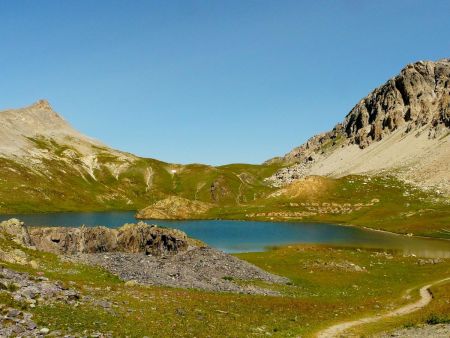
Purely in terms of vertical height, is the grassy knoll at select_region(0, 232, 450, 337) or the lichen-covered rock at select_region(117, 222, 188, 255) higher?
the lichen-covered rock at select_region(117, 222, 188, 255)

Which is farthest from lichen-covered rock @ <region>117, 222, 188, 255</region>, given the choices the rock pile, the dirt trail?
the dirt trail

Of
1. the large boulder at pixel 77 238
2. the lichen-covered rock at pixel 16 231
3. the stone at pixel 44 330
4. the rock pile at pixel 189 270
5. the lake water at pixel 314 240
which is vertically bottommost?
the lake water at pixel 314 240

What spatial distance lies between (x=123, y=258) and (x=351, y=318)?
29.7 metres

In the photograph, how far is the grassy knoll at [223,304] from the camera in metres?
27.5

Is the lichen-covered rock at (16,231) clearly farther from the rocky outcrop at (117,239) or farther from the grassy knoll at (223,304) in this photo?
the rocky outcrop at (117,239)

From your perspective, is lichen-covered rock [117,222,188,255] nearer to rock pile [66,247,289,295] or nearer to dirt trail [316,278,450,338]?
rock pile [66,247,289,295]

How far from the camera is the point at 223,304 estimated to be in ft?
131

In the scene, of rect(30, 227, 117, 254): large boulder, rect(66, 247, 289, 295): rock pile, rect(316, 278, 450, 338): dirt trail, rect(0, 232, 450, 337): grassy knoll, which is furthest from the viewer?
rect(30, 227, 117, 254): large boulder

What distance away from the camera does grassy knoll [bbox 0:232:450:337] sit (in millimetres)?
27523

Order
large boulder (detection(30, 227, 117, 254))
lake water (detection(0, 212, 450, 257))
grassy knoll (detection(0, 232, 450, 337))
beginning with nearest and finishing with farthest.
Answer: grassy knoll (detection(0, 232, 450, 337))
large boulder (detection(30, 227, 117, 254))
lake water (detection(0, 212, 450, 257))

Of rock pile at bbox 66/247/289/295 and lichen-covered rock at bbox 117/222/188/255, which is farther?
lichen-covered rock at bbox 117/222/188/255

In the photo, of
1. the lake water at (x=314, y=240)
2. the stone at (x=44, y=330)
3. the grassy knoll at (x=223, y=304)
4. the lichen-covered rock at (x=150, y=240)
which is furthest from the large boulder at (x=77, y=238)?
the lake water at (x=314, y=240)

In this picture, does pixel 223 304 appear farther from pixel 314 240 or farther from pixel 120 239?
pixel 314 240

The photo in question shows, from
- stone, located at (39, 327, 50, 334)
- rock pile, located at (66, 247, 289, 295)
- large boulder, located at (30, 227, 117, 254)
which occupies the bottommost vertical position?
rock pile, located at (66, 247, 289, 295)
